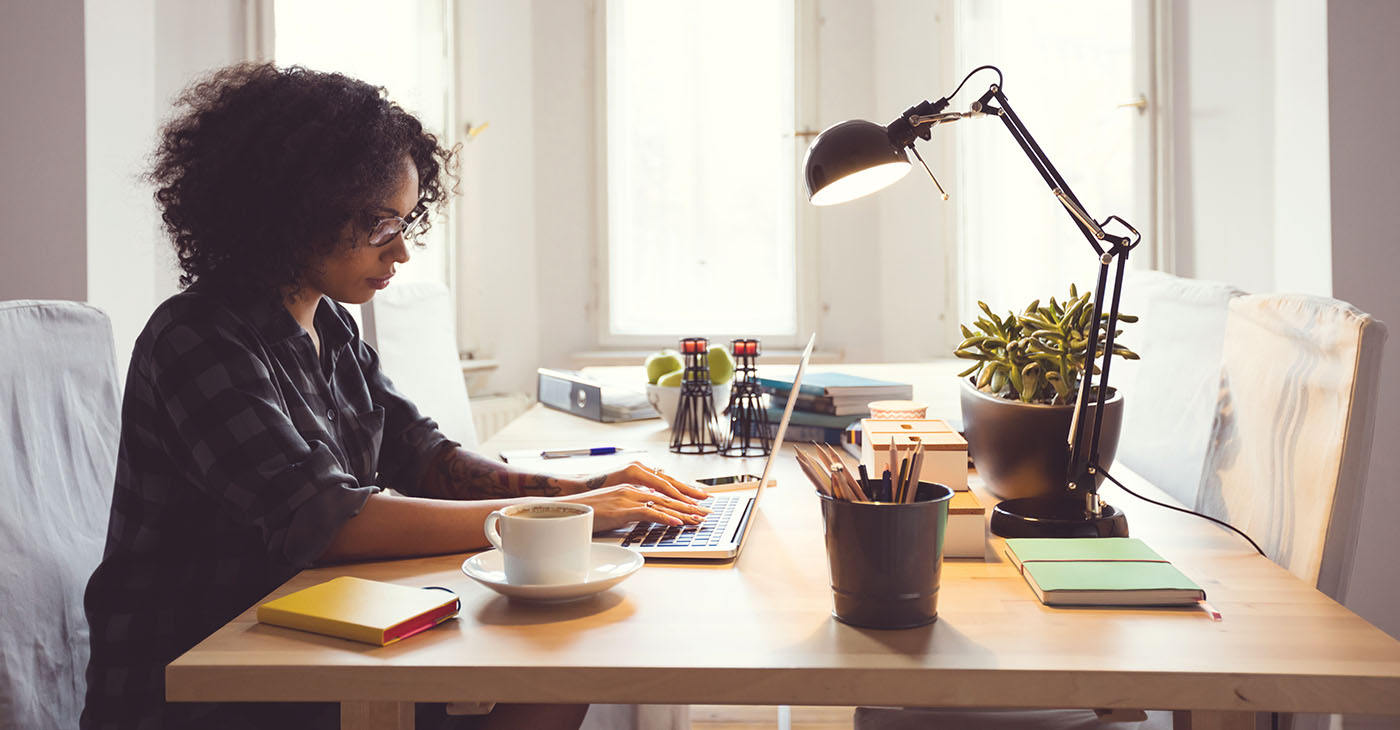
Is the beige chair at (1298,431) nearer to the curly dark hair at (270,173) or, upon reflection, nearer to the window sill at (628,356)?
the curly dark hair at (270,173)

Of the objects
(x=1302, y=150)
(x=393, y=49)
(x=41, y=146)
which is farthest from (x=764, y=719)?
(x=393, y=49)

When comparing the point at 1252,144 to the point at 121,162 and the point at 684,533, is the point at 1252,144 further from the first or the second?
the point at 121,162

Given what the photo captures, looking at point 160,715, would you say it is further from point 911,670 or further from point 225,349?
point 911,670

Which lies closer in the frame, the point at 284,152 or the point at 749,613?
the point at 749,613

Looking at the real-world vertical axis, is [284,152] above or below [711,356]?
above

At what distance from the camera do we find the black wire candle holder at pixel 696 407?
1.77m

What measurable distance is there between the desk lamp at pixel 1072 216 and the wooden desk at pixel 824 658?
181 millimetres

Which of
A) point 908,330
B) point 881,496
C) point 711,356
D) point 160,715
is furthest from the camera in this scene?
point 908,330

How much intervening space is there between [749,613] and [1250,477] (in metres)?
0.76

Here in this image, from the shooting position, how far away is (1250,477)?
127 cm

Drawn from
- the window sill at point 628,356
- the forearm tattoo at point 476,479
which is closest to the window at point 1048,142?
the window sill at point 628,356

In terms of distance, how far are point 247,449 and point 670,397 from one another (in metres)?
0.95

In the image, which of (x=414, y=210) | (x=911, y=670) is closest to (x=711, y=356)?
(x=414, y=210)

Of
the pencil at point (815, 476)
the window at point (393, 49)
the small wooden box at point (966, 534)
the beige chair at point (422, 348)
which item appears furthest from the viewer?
the window at point (393, 49)
